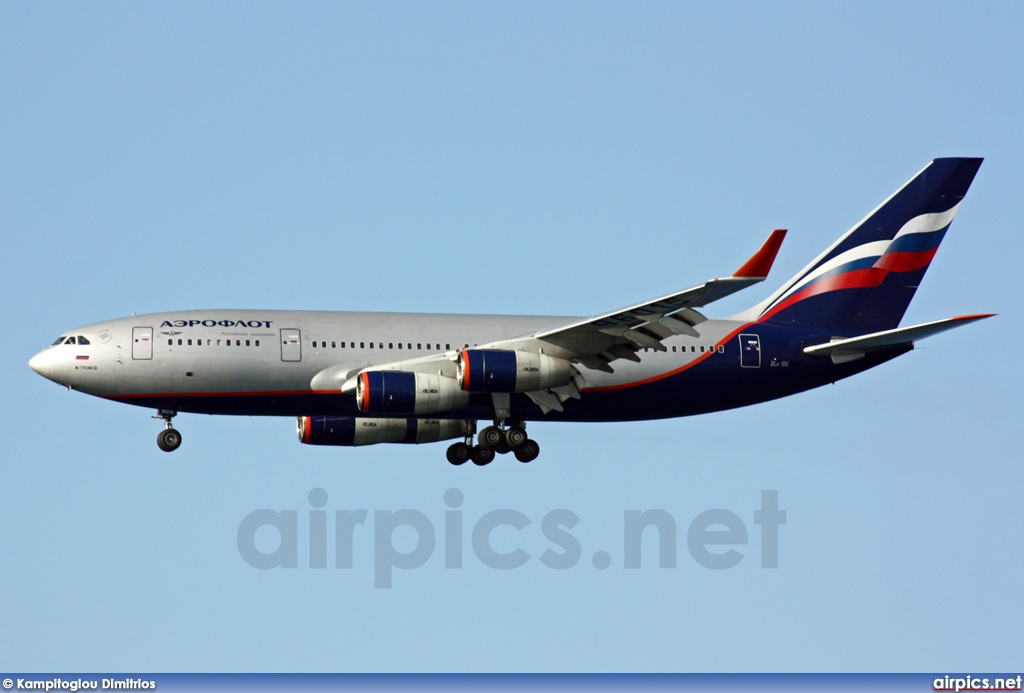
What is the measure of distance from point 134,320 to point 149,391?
7.83ft

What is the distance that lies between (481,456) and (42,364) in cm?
1397

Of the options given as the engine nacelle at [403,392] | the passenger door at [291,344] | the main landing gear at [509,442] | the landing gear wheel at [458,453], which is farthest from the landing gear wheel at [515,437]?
the passenger door at [291,344]

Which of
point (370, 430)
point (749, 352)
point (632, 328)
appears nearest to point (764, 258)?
point (632, 328)

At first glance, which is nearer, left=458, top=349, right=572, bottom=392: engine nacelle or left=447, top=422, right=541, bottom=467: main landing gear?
left=458, top=349, right=572, bottom=392: engine nacelle

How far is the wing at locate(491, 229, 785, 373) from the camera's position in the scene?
4553 cm

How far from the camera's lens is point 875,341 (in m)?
51.8

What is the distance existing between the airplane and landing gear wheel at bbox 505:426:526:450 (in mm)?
55

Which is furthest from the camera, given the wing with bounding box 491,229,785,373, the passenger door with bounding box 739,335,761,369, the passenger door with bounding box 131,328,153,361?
the passenger door with bounding box 739,335,761,369

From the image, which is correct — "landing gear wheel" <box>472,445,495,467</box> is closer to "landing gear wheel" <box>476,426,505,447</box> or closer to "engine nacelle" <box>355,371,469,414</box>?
"landing gear wheel" <box>476,426,505,447</box>

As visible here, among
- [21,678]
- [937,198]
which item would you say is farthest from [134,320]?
[937,198]

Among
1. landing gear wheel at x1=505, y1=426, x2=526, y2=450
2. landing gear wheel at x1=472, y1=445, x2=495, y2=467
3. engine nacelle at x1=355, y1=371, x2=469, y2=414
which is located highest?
engine nacelle at x1=355, y1=371, x2=469, y2=414

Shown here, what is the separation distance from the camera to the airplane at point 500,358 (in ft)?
159

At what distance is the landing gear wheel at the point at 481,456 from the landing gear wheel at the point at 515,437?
179cm

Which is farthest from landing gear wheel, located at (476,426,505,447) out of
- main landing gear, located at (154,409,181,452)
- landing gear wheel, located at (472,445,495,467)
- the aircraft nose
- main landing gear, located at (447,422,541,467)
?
the aircraft nose
